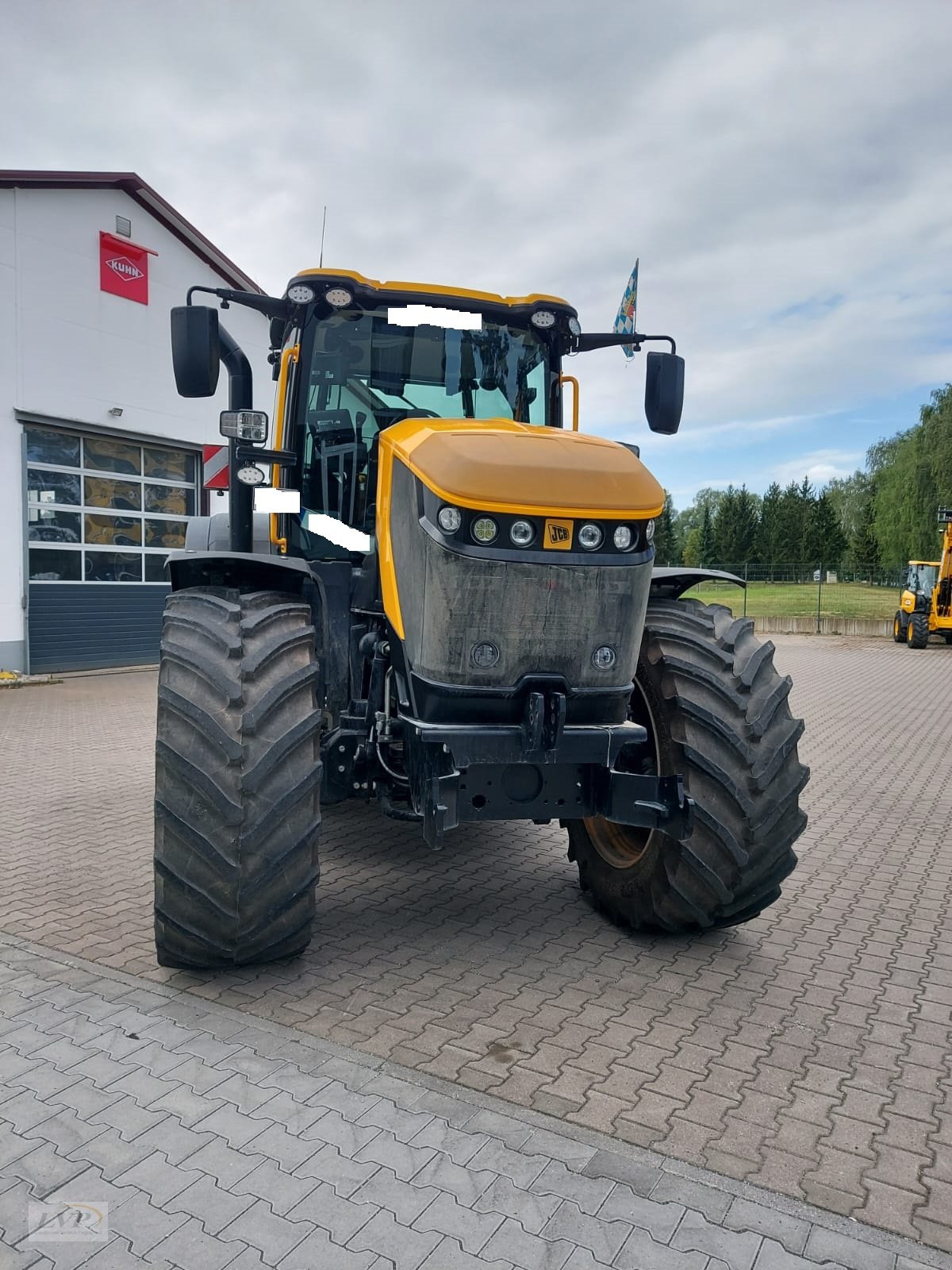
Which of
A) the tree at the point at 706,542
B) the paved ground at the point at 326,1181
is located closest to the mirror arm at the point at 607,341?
the paved ground at the point at 326,1181

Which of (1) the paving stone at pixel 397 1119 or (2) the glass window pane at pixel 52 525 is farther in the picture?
(2) the glass window pane at pixel 52 525

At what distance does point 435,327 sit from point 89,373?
10.6 meters

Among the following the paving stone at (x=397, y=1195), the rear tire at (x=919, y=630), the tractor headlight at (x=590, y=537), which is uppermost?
the tractor headlight at (x=590, y=537)

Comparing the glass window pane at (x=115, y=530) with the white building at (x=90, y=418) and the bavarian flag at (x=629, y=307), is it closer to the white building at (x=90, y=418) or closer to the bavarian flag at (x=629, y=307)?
the white building at (x=90, y=418)

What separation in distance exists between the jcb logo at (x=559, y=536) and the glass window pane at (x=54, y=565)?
37.4 ft

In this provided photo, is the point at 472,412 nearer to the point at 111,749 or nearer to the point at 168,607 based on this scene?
the point at 168,607

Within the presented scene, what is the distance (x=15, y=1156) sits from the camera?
260 cm

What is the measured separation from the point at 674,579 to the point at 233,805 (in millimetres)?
2266

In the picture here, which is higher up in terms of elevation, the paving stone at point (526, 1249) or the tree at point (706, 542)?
the tree at point (706, 542)

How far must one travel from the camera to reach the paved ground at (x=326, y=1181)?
7.45 feet

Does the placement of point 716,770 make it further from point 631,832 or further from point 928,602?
point 928,602

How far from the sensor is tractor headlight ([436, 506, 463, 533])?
10.9 feet

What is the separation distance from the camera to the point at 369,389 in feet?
15.0

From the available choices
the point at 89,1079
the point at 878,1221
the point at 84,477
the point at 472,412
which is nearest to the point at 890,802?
the point at 472,412
